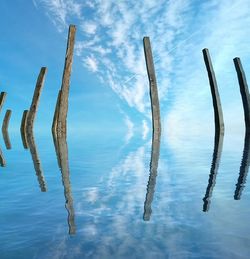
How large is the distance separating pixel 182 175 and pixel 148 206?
7.90ft

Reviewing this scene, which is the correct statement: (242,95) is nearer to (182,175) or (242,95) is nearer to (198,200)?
(182,175)

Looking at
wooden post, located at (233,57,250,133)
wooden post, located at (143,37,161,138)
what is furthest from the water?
wooden post, located at (233,57,250,133)

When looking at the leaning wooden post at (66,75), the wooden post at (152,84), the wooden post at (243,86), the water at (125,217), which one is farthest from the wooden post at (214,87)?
the water at (125,217)

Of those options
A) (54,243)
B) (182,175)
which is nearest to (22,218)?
(54,243)

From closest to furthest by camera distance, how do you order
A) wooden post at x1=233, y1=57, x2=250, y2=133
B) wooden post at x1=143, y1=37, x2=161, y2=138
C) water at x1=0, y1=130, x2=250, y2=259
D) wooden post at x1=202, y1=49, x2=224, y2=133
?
water at x1=0, y1=130, x2=250, y2=259 → wooden post at x1=143, y1=37, x2=161, y2=138 → wooden post at x1=202, y1=49, x2=224, y2=133 → wooden post at x1=233, y1=57, x2=250, y2=133

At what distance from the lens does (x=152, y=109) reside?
1195cm

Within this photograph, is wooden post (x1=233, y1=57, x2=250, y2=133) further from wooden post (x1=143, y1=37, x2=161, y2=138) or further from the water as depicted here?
the water

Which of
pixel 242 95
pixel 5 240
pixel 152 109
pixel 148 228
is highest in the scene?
pixel 242 95

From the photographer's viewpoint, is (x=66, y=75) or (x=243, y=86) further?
(x=243, y=86)

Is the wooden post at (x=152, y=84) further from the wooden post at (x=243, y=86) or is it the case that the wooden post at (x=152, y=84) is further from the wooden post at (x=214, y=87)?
the wooden post at (x=243, y=86)

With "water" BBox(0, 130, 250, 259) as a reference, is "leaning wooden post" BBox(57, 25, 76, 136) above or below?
above

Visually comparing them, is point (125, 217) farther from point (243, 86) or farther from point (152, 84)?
point (243, 86)

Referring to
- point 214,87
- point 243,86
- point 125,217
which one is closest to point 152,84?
point 214,87

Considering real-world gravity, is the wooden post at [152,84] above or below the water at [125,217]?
above
